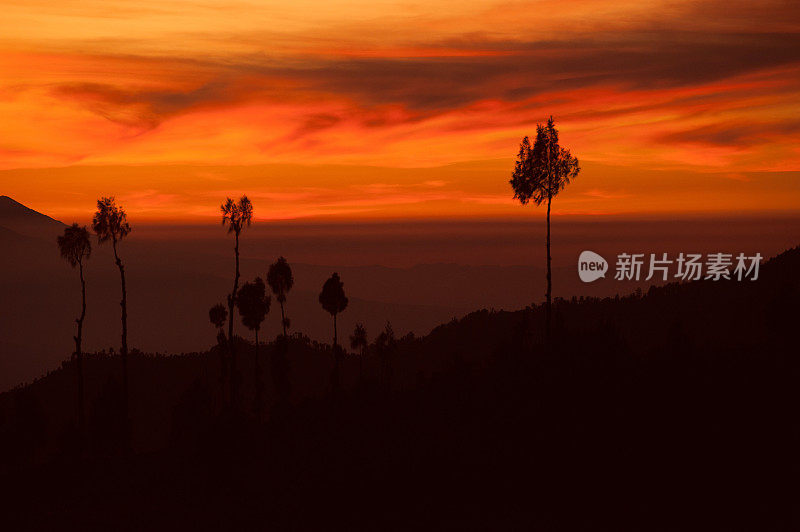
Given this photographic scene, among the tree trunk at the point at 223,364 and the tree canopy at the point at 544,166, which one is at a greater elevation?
the tree canopy at the point at 544,166

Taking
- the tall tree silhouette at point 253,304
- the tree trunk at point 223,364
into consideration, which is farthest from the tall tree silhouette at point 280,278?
the tree trunk at point 223,364

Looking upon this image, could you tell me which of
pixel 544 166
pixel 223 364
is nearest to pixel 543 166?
pixel 544 166

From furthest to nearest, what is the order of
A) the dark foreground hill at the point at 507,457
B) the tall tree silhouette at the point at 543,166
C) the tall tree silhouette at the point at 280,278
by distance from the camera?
A: the tall tree silhouette at the point at 280,278 < the tall tree silhouette at the point at 543,166 < the dark foreground hill at the point at 507,457

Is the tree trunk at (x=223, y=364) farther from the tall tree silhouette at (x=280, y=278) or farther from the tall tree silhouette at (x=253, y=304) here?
the tall tree silhouette at (x=280, y=278)

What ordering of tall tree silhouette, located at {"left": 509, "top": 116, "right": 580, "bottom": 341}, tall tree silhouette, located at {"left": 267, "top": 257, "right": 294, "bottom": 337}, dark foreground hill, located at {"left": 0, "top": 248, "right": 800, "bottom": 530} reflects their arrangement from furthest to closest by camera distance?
tall tree silhouette, located at {"left": 267, "top": 257, "right": 294, "bottom": 337}, tall tree silhouette, located at {"left": 509, "top": 116, "right": 580, "bottom": 341}, dark foreground hill, located at {"left": 0, "top": 248, "right": 800, "bottom": 530}

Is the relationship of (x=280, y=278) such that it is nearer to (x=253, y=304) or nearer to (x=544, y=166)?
(x=253, y=304)

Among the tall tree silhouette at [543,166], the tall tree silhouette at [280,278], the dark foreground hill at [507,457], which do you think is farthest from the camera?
the tall tree silhouette at [280,278]

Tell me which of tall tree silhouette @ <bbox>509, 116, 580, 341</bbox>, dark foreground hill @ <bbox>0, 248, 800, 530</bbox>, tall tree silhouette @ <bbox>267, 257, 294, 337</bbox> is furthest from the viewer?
tall tree silhouette @ <bbox>267, 257, 294, 337</bbox>

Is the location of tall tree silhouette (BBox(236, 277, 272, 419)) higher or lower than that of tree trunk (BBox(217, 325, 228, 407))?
higher

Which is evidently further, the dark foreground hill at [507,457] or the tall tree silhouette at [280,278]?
Result: the tall tree silhouette at [280,278]

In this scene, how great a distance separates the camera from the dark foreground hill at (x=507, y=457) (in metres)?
26.6

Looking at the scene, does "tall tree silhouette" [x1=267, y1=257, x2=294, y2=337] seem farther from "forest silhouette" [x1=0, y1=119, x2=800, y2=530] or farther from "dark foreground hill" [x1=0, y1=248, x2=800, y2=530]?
"dark foreground hill" [x1=0, y1=248, x2=800, y2=530]

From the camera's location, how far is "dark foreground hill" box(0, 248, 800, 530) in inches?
1047

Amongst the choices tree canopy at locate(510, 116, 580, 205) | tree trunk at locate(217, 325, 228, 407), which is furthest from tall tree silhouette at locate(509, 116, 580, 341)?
tree trunk at locate(217, 325, 228, 407)
